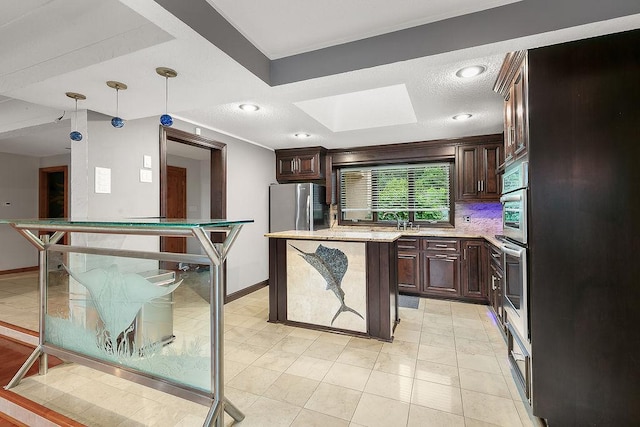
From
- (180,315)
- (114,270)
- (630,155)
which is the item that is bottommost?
(180,315)

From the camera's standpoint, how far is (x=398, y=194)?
191 inches

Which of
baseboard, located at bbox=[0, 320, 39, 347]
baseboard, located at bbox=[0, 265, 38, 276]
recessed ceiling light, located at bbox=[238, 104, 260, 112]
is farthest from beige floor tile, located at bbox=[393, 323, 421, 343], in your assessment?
baseboard, located at bbox=[0, 265, 38, 276]

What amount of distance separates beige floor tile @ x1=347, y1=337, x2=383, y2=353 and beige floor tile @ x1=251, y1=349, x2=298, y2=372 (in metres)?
0.57

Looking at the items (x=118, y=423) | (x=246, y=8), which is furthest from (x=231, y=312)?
(x=246, y=8)

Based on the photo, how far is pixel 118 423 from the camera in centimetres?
171

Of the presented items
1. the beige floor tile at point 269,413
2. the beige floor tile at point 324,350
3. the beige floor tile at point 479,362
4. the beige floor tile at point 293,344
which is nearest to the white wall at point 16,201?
the beige floor tile at point 293,344

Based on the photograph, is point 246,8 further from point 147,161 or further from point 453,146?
point 453,146

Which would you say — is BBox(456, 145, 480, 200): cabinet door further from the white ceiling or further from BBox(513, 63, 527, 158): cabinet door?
BBox(513, 63, 527, 158): cabinet door

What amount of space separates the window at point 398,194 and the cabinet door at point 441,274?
0.75 m

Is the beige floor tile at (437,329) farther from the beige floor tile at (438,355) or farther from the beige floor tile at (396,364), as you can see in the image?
the beige floor tile at (396,364)

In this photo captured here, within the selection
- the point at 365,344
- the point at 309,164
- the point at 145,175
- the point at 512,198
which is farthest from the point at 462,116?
the point at 145,175

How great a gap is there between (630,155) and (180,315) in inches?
100

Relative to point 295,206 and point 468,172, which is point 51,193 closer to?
point 295,206

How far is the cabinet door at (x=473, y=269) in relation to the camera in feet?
12.7
